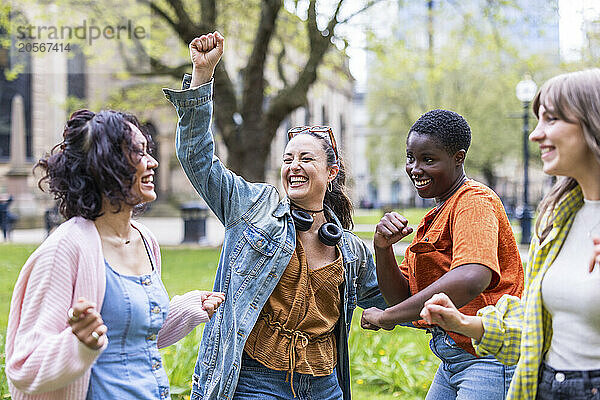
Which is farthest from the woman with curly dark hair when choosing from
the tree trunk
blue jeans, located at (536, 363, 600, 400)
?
the tree trunk

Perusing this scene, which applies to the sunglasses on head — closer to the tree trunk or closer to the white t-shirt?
the white t-shirt

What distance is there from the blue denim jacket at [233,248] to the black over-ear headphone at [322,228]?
5 centimetres

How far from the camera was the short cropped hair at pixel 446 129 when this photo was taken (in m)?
3.19

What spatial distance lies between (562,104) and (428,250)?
994 millimetres

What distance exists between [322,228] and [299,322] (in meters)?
0.50

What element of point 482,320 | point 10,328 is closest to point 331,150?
point 482,320

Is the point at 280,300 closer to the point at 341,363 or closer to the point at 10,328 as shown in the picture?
the point at 341,363

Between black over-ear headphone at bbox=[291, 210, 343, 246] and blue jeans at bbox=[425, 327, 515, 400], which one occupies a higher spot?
black over-ear headphone at bbox=[291, 210, 343, 246]

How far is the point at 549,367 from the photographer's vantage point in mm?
2445

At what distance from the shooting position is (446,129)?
3191 mm

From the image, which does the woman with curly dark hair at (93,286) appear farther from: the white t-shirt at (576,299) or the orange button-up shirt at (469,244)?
the white t-shirt at (576,299)

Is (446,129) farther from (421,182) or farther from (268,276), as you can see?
(268,276)

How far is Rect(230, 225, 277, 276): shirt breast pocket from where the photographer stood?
335cm

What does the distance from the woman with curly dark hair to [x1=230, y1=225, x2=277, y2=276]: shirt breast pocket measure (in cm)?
62
